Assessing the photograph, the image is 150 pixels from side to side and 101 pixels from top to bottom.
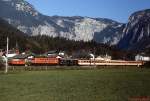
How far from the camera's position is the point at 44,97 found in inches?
1163

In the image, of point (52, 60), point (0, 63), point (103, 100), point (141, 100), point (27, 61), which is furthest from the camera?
point (52, 60)

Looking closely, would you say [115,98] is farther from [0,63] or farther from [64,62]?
[64,62]

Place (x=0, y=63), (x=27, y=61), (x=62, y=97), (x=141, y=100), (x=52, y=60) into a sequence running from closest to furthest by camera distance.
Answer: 1. (x=141, y=100)
2. (x=62, y=97)
3. (x=0, y=63)
4. (x=27, y=61)
5. (x=52, y=60)

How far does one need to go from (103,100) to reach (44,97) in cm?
490

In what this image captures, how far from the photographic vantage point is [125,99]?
1071 inches

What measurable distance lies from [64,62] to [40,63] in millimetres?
11190

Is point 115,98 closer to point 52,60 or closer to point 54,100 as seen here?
point 54,100

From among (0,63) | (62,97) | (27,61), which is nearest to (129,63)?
(27,61)

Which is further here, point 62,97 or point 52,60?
point 52,60

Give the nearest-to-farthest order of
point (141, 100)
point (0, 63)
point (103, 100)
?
point (141, 100), point (103, 100), point (0, 63)

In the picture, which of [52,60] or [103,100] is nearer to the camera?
[103,100]

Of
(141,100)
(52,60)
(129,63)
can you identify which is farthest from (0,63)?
(141,100)

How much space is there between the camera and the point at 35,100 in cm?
2762

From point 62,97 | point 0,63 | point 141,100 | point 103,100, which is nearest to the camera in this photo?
point 141,100
